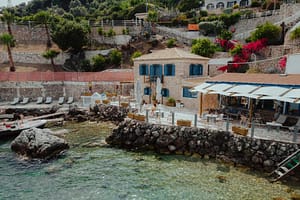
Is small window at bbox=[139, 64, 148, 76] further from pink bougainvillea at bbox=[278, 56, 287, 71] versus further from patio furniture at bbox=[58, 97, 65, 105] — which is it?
pink bougainvillea at bbox=[278, 56, 287, 71]

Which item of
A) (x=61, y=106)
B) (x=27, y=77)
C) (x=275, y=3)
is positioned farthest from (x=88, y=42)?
(x=275, y=3)

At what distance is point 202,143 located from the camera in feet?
46.8

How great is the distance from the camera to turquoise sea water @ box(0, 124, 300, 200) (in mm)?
10445

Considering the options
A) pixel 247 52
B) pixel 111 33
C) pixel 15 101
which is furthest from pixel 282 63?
pixel 111 33

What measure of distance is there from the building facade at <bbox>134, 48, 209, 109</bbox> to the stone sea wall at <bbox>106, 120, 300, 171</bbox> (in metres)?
5.36

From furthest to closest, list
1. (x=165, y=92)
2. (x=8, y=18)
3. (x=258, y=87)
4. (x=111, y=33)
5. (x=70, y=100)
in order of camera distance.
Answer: (x=111, y=33)
(x=8, y=18)
(x=70, y=100)
(x=165, y=92)
(x=258, y=87)

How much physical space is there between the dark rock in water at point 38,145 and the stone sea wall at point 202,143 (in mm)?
3705

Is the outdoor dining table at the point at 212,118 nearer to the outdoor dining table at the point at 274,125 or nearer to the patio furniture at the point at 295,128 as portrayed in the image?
the outdoor dining table at the point at 274,125

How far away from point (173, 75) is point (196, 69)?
104 inches

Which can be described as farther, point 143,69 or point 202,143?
point 143,69

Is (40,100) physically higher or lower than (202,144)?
higher

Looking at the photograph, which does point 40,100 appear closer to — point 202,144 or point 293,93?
point 202,144

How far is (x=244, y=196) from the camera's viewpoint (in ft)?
32.8

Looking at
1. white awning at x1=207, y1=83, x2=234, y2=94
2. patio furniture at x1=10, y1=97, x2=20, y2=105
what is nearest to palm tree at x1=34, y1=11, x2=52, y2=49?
patio furniture at x1=10, y1=97, x2=20, y2=105
